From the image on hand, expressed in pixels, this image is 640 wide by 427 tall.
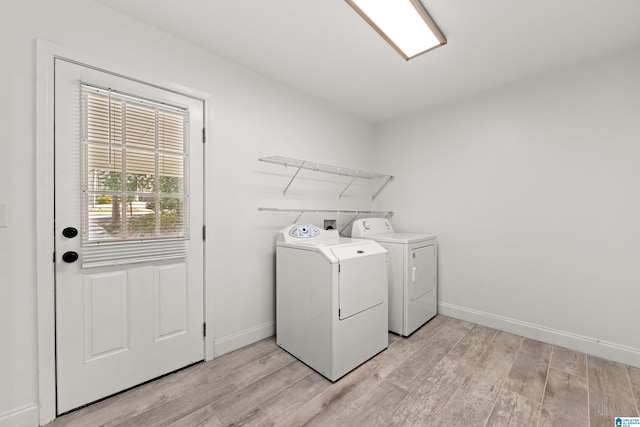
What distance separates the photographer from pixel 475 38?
1.90m

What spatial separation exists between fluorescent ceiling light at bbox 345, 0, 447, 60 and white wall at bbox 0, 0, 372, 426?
1.11m

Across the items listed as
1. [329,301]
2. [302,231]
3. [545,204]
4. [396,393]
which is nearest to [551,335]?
[545,204]

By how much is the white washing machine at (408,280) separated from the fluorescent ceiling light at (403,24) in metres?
1.57

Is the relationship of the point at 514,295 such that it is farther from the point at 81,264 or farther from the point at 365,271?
the point at 81,264

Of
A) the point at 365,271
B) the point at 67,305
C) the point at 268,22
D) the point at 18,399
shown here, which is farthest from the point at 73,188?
the point at 365,271

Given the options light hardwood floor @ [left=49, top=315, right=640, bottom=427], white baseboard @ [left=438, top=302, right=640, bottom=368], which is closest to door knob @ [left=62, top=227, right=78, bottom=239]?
light hardwood floor @ [left=49, top=315, right=640, bottom=427]

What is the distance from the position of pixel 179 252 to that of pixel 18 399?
103 cm

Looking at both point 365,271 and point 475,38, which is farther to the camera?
point 365,271

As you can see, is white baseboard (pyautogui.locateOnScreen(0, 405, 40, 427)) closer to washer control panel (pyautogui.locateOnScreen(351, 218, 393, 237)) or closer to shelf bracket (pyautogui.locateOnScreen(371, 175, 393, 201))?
washer control panel (pyautogui.locateOnScreen(351, 218, 393, 237))

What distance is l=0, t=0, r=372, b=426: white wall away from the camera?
1.36 m

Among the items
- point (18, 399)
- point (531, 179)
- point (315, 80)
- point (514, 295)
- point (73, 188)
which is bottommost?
point (18, 399)

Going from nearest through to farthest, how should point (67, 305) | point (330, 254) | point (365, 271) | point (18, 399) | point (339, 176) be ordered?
point (18, 399)
point (67, 305)
point (330, 254)
point (365, 271)
point (339, 176)

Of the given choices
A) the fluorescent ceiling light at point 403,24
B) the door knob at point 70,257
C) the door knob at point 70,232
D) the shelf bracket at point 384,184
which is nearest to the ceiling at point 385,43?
the fluorescent ceiling light at point 403,24

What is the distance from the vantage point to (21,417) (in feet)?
4.50
